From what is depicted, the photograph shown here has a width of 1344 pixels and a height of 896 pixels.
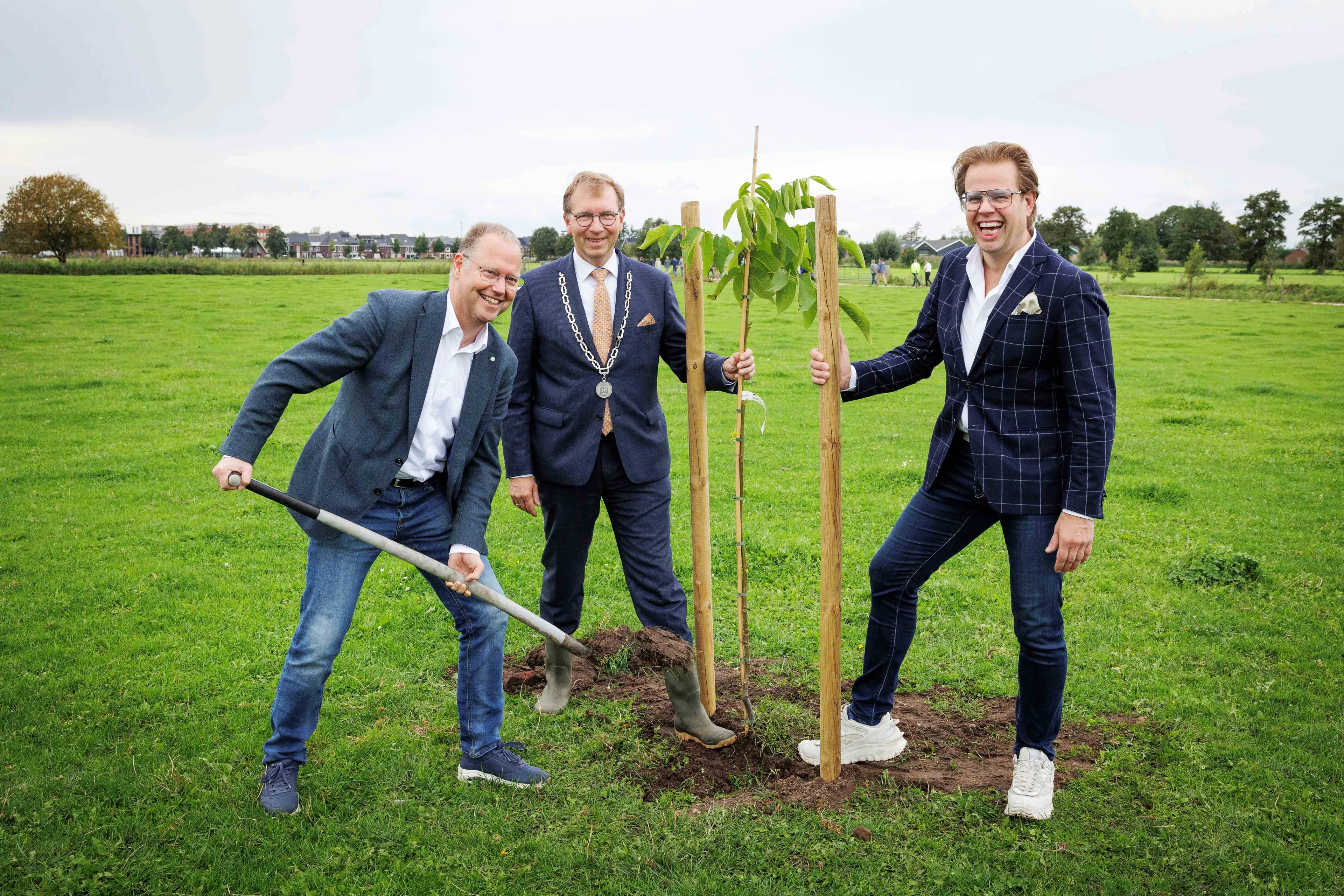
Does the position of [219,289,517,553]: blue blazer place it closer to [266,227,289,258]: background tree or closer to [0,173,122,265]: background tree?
[0,173,122,265]: background tree

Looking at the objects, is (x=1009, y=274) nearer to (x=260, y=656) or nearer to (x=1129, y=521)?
(x=260, y=656)

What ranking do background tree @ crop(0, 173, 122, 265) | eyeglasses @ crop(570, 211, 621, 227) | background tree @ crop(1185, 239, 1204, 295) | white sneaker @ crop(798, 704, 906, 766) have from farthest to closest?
Result: background tree @ crop(0, 173, 122, 265)
background tree @ crop(1185, 239, 1204, 295)
white sneaker @ crop(798, 704, 906, 766)
eyeglasses @ crop(570, 211, 621, 227)

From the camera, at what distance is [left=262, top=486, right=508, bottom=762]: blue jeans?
13.1ft

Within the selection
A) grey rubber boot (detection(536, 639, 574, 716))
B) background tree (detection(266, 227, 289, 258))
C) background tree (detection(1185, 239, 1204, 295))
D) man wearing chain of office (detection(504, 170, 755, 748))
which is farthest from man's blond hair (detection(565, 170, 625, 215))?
background tree (detection(266, 227, 289, 258))

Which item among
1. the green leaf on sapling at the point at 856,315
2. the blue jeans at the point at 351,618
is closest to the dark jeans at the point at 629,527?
the blue jeans at the point at 351,618

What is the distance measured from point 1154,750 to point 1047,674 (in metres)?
1.29

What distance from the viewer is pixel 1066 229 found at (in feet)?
276

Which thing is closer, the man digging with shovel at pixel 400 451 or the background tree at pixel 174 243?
the man digging with shovel at pixel 400 451

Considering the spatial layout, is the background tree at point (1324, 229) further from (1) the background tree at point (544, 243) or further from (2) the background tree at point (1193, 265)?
(1) the background tree at point (544, 243)

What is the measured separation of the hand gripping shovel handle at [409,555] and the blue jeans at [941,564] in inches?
58.8

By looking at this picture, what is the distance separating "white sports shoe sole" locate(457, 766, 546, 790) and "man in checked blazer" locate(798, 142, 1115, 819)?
1952 mm

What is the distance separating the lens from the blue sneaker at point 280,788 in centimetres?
406

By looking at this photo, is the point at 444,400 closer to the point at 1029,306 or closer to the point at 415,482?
the point at 415,482

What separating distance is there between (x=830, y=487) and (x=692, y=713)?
4.93 ft
